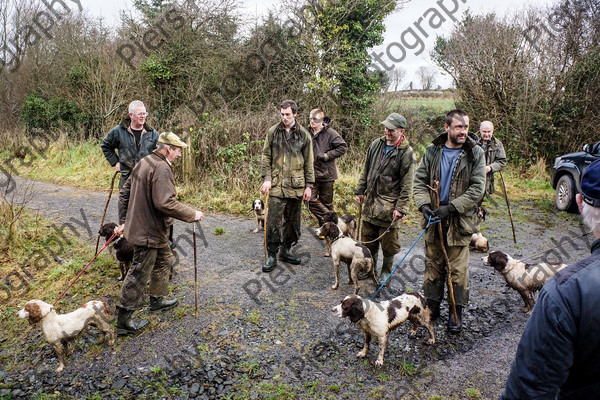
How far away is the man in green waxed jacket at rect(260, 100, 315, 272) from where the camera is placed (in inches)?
227

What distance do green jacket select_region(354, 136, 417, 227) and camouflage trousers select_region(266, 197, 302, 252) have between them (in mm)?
1215

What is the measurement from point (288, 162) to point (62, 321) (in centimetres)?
353

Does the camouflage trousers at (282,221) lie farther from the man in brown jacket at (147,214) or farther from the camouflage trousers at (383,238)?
the man in brown jacket at (147,214)

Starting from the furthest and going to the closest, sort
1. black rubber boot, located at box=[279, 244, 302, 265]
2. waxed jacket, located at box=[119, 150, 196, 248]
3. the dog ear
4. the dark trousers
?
1. the dark trousers
2. black rubber boot, located at box=[279, 244, 302, 265]
3. waxed jacket, located at box=[119, 150, 196, 248]
4. the dog ear

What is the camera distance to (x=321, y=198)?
734 centimetres

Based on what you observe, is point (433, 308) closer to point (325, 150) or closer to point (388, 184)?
point (388, 184)

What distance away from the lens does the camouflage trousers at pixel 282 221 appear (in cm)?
588

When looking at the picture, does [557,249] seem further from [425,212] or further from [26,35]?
[26,35]

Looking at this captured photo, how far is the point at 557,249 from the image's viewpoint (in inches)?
279

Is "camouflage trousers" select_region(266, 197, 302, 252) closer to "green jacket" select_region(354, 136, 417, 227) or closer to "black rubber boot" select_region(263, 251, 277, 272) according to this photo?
"black rubber boot" select_region(263, 251, 277, 272)

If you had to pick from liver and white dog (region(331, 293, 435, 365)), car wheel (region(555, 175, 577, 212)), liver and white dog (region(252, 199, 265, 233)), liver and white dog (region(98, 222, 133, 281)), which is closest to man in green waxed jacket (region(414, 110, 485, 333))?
liver and white dog (region(331, 293, 435, 365))

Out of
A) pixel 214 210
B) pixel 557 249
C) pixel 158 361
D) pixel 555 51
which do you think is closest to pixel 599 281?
pixel 158 361

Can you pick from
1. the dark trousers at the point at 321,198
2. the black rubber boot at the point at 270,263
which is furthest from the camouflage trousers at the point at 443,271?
the dark trousers at the point at 321,198

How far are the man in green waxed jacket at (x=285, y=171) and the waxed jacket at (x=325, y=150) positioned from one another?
1165 mm
